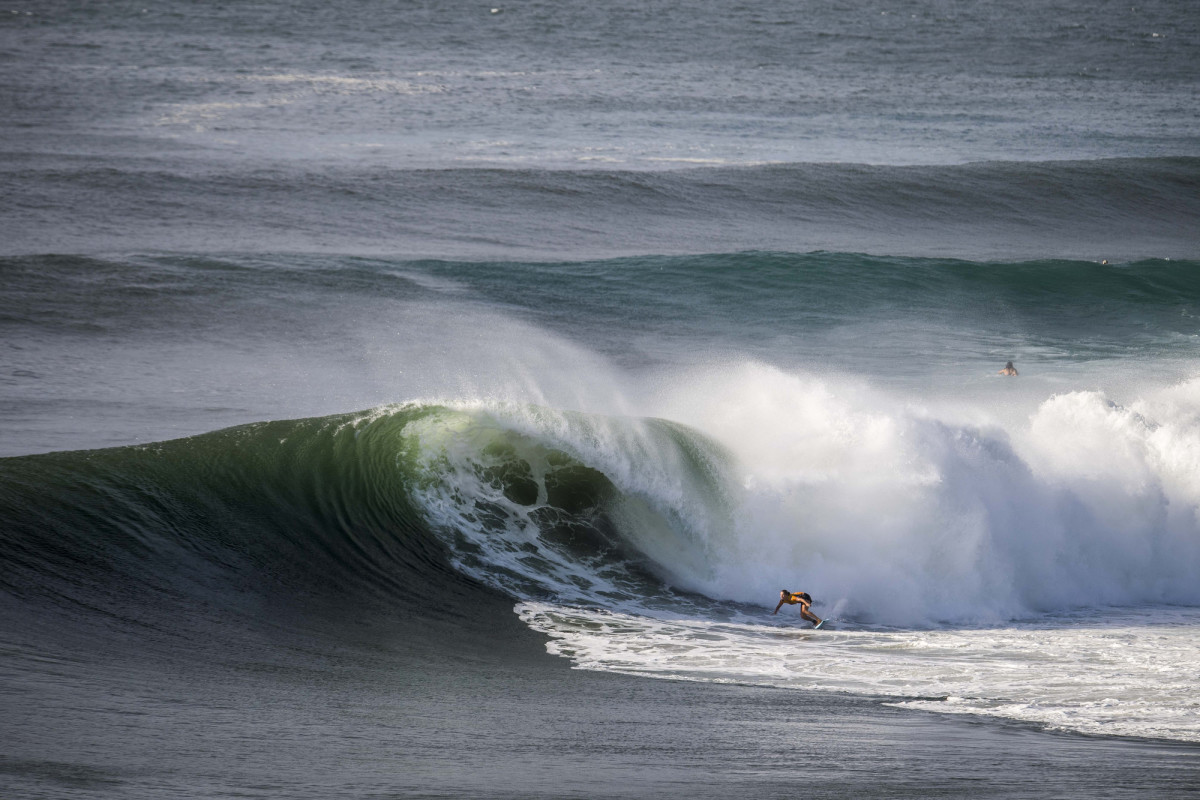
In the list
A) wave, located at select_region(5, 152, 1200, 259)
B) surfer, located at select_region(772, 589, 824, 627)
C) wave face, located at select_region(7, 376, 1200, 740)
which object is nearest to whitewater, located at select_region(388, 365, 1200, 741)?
wave face, located at select_region(7, 376, 1200, 740)

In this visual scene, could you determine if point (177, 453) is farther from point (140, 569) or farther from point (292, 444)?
point (140, 569)

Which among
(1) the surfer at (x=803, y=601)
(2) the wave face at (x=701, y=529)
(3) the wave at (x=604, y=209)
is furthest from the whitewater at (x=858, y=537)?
(3) the wave at (x=604, y=209)

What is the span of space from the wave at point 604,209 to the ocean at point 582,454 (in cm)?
14

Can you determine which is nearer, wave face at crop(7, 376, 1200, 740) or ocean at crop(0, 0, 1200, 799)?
ocean at crop(0, 0, 1200, 799)

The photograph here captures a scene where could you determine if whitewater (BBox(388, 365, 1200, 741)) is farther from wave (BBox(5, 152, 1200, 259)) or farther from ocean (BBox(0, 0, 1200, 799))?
wave (BBox(5, 152, 1200, 259))

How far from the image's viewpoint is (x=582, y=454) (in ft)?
35.2

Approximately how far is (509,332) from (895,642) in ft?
33.1

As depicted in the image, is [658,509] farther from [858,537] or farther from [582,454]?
[858,537]

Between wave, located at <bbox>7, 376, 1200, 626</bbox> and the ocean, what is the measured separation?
0.04 m

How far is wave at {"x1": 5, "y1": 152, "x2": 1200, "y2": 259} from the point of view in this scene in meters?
21.6

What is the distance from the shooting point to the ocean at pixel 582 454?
18.1 feet

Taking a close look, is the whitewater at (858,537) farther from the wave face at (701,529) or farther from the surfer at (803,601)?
the surfer at (803,601)

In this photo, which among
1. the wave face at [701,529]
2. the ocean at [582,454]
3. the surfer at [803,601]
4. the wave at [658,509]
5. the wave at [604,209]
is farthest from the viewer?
the wave at [604,209]

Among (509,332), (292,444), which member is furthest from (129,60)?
(292,444)
